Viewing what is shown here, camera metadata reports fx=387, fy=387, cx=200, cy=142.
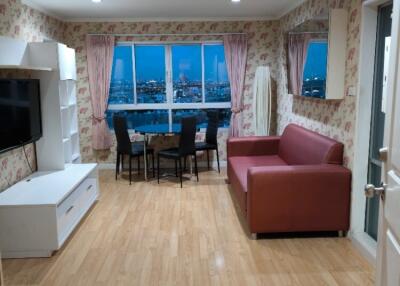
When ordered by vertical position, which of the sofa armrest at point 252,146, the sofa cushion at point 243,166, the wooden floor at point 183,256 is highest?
the sofa armrest at point 252,146

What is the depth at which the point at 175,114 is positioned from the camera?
6453mm

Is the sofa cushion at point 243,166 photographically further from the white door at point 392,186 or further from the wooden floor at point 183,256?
the white door at point 392,186

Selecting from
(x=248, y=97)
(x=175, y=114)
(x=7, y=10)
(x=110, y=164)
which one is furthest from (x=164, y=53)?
(x=7, y=10)

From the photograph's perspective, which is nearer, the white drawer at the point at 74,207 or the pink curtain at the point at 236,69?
the white drawer at the point at 74,207

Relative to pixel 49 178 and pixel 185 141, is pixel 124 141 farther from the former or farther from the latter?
pixel 49 178

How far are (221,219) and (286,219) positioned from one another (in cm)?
82

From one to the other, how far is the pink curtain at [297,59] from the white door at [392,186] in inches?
111

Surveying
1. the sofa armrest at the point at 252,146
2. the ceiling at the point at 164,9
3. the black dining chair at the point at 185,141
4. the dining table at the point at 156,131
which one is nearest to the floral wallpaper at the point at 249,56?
the ceiling at the point at 164,9

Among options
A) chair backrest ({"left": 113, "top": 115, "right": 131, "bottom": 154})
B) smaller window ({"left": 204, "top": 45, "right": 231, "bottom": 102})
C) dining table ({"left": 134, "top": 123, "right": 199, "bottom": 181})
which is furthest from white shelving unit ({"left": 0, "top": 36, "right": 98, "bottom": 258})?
smaller window ({"left": 204, "top": 45, "right": 231, "bottom": 102})

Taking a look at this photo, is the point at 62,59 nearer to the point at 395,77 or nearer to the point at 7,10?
the point at 7,10

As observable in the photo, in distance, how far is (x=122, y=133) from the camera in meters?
5.34

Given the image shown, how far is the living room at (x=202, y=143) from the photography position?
118 inches

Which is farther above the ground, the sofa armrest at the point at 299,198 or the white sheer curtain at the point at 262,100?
the white sheer curtain at the point at 262,100

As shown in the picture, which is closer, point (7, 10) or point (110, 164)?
point (7, 10)
